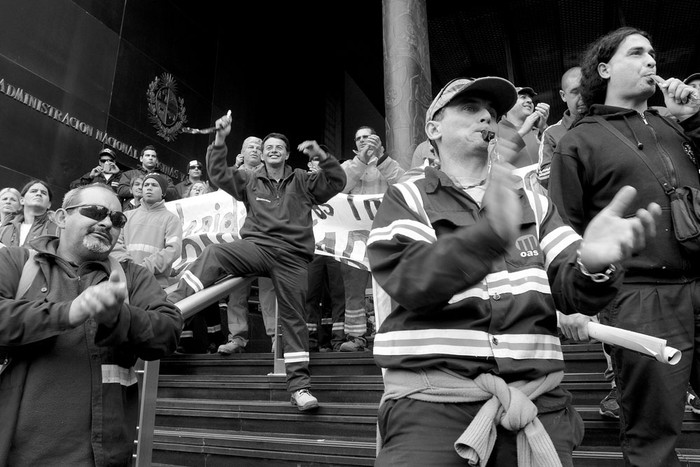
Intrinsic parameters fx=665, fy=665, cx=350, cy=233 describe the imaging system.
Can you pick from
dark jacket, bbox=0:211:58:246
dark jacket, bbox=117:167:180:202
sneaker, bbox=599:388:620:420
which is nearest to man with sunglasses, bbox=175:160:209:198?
dark jacket, bbox=117:167:180:202

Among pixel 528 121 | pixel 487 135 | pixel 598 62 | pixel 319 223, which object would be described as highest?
pixel 528 121

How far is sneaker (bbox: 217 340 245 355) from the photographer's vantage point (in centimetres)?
641

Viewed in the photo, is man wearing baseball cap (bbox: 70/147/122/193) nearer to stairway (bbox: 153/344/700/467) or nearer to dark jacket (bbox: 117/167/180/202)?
dark jacket (bbox: 117/167/180/202)

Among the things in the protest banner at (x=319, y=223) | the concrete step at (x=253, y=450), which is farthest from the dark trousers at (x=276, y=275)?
the protest banner at (x=319, y=223)

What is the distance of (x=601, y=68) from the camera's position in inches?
128

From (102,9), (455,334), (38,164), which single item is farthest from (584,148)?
(102,9)

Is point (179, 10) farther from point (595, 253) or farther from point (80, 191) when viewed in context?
point (595, 253)

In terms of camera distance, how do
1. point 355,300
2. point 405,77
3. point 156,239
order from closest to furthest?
1. point 355,300
2. point 156,239
3. point 405,77

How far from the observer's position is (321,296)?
6.77 metres

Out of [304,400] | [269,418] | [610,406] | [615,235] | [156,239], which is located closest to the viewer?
[615,235]

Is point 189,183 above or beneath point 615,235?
above

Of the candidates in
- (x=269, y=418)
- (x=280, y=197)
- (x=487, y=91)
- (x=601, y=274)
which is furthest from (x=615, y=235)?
(x=280, y=197)

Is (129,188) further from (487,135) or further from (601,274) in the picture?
(601,274)

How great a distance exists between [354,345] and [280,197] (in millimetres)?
1480
